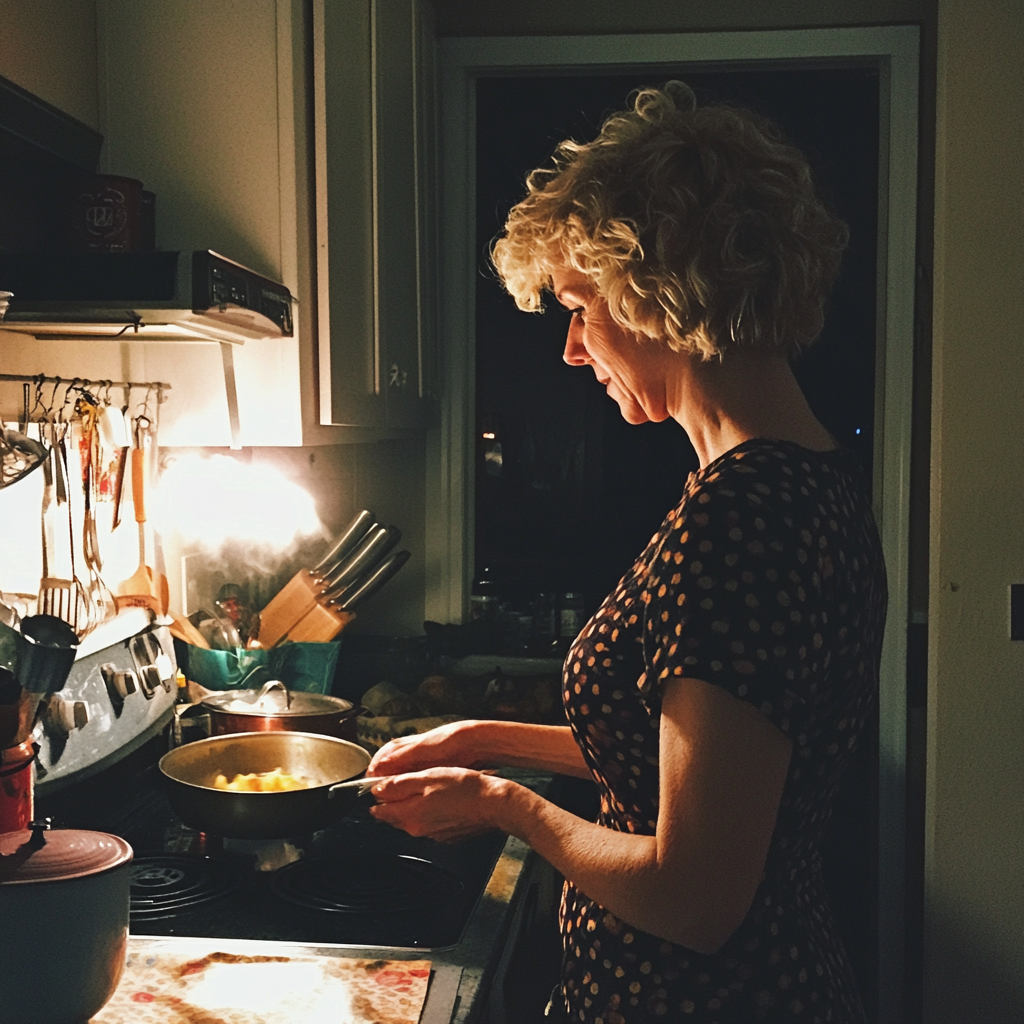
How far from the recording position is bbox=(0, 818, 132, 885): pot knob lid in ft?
3.00

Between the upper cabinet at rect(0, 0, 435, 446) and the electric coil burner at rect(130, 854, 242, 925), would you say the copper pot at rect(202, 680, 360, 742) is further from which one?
the upper cabinet at rect(0, 0, 435, 446)

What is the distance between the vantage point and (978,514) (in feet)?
7.30

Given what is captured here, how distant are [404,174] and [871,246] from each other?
121 cm

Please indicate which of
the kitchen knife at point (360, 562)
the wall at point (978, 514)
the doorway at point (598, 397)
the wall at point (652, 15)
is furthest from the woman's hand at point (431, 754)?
the wall at point (652, 15)

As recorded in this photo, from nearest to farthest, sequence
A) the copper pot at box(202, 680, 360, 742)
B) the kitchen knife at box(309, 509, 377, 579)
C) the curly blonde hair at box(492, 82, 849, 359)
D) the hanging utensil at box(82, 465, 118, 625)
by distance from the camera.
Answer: the curly blonde hair at box(492, 82, 849, 359) → the hanging utensil at box(82, 465, 118, 625) → the copper pot at box(202, 680, 360, 742) → the kitchen knife at box(309, 509, 377, 579)

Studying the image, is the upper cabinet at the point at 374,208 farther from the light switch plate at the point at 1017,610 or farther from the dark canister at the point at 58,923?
the light switch plate at the point at 1017,610

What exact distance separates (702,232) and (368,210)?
44.8 inches

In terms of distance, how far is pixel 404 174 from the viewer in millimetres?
2348

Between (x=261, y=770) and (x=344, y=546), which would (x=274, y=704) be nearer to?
(x=261, y=770)

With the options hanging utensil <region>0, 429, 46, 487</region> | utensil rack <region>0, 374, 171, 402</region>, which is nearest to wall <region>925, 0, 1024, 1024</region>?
utensil rack <region>0, 374, 171, 402</region>

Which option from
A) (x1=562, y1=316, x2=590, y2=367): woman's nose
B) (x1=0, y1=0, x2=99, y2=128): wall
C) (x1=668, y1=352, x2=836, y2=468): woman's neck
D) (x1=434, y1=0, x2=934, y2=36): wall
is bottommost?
(x1=668, y1=352, x2=836, y2=468): woman's neck

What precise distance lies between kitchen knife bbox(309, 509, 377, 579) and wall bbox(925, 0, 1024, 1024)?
3.97 ft

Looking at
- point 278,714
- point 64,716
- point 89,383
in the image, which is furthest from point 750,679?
point 89,383

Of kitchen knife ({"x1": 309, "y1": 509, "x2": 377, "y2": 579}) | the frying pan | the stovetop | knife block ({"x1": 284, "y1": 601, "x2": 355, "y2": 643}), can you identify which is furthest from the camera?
kitchen knife ({"x1": 309, "y1": 509, "x2": 377, "y2": 579})
